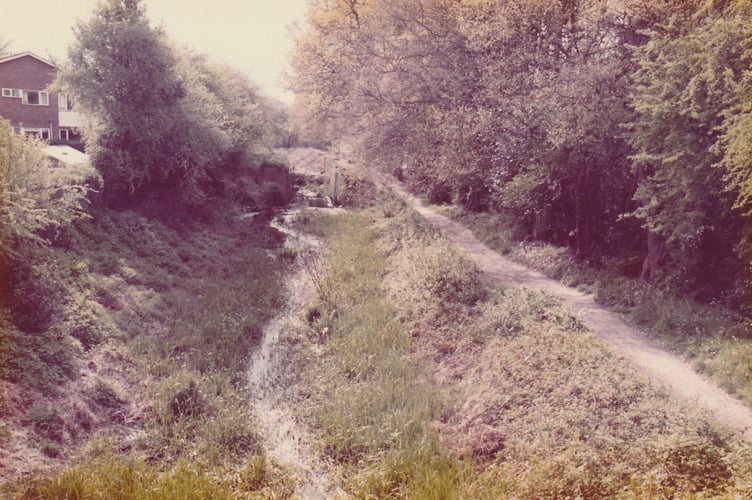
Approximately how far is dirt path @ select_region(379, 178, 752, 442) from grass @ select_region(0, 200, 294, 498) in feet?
25.4

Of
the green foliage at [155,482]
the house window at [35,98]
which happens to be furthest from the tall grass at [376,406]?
the house window at [35,98]

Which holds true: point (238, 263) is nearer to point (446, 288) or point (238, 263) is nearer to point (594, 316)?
point (446, 288)

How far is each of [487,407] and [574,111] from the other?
10044mm

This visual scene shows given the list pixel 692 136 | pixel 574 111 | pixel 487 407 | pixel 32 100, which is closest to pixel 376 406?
pixel 487 407

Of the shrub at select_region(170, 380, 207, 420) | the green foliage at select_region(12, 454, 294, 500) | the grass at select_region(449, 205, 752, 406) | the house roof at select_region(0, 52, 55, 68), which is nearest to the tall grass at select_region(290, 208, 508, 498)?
Result: the green foliage at select_region(12, 454, 294, 500)

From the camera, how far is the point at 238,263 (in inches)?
893

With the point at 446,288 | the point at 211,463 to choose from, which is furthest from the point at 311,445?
the point at 446,288

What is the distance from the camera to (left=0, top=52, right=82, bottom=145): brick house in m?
35.4

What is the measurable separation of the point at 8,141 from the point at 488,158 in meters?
16.6

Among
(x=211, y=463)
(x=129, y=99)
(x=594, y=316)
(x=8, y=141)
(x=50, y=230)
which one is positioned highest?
(x=129, y=99)

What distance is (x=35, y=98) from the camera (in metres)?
37.8

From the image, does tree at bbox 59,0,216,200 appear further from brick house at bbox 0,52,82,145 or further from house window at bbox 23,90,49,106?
house window at bbox 23,90,49,106

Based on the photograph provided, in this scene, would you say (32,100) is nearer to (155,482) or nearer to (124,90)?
(124,90)

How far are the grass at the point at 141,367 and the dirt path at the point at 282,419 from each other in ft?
0.96
